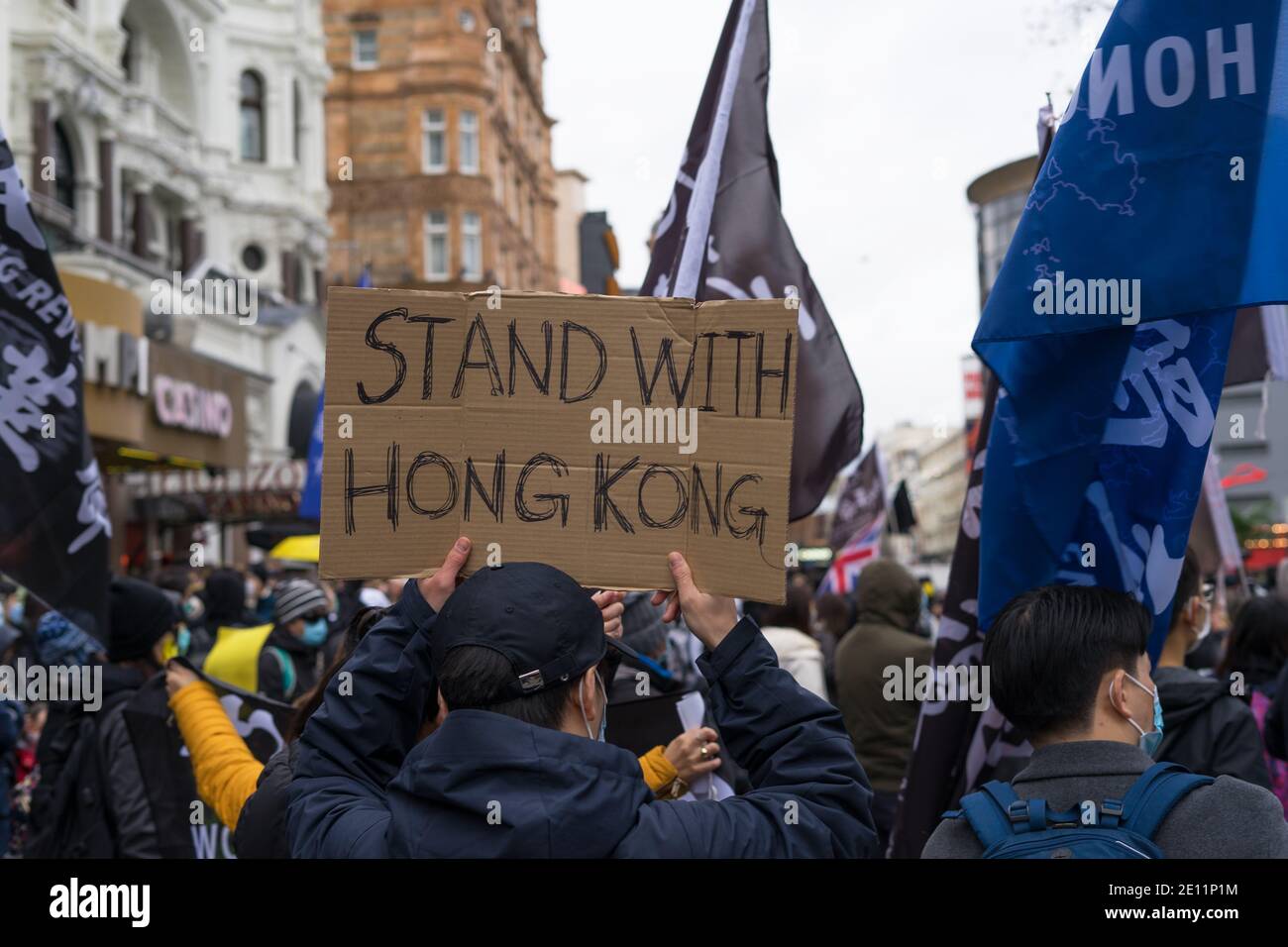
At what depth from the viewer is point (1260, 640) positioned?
4.91 meters

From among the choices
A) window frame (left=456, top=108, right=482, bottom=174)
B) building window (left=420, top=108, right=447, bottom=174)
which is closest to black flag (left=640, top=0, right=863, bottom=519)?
window frame (left=456, top=108, right=482, bottom=174)

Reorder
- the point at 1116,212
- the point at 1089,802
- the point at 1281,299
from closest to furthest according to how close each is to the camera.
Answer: the point at 1089,802, the point at 1281,299, the point at 1116,212

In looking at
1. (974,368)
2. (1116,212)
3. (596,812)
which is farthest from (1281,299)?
(974,368)

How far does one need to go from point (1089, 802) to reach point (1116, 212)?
1.48m

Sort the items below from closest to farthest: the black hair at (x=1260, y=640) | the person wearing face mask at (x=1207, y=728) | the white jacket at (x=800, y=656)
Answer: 1. the person wearing face mask at (x=1207, y=728)
2. the black hair at (x=1260, y=640)
3. the white jacket at (x=800, y=656)

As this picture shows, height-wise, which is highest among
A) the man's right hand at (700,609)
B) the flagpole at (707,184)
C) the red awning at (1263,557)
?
the flagpole at (707,184)

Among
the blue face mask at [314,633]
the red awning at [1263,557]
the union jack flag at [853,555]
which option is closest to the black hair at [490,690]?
the blue face mask at [314,633]

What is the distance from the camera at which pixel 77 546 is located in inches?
162

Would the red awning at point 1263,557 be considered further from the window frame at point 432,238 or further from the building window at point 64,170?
the building window at point 64,170

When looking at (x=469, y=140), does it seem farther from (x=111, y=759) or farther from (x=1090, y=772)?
(x=1090, y=772)

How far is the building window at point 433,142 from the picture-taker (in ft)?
138

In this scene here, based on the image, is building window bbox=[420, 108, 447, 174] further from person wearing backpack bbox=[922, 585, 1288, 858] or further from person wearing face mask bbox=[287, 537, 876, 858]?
person wearing backpack bbox=[922, 585, 1288, 858]
